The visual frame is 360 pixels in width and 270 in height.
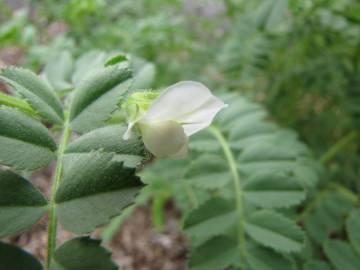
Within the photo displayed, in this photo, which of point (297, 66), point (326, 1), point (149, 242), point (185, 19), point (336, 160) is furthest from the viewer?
point (185, 19)

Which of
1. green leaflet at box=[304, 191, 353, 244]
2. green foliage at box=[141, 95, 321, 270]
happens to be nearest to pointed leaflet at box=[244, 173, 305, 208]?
green foliage at box=[141, 95, 321, 270]

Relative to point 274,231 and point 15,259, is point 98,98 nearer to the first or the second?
point 15,259

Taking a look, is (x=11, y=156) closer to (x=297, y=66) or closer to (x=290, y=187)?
(x=290, y=187)

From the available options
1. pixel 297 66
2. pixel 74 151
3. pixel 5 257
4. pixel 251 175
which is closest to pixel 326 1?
pixel 297 66

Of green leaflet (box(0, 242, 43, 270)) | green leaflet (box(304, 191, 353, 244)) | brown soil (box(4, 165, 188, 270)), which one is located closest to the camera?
green leaflet (box(0, 242, 43, 270))

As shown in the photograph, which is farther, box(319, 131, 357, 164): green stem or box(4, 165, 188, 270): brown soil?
box(4, 165, 188, 270): brown soil

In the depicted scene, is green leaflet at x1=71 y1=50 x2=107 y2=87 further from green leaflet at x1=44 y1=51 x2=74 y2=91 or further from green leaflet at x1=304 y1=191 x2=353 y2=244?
green leaflet at x1=304 y1=191 x2=353 y2=244

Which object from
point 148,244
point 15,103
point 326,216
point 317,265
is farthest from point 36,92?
point 148,244
